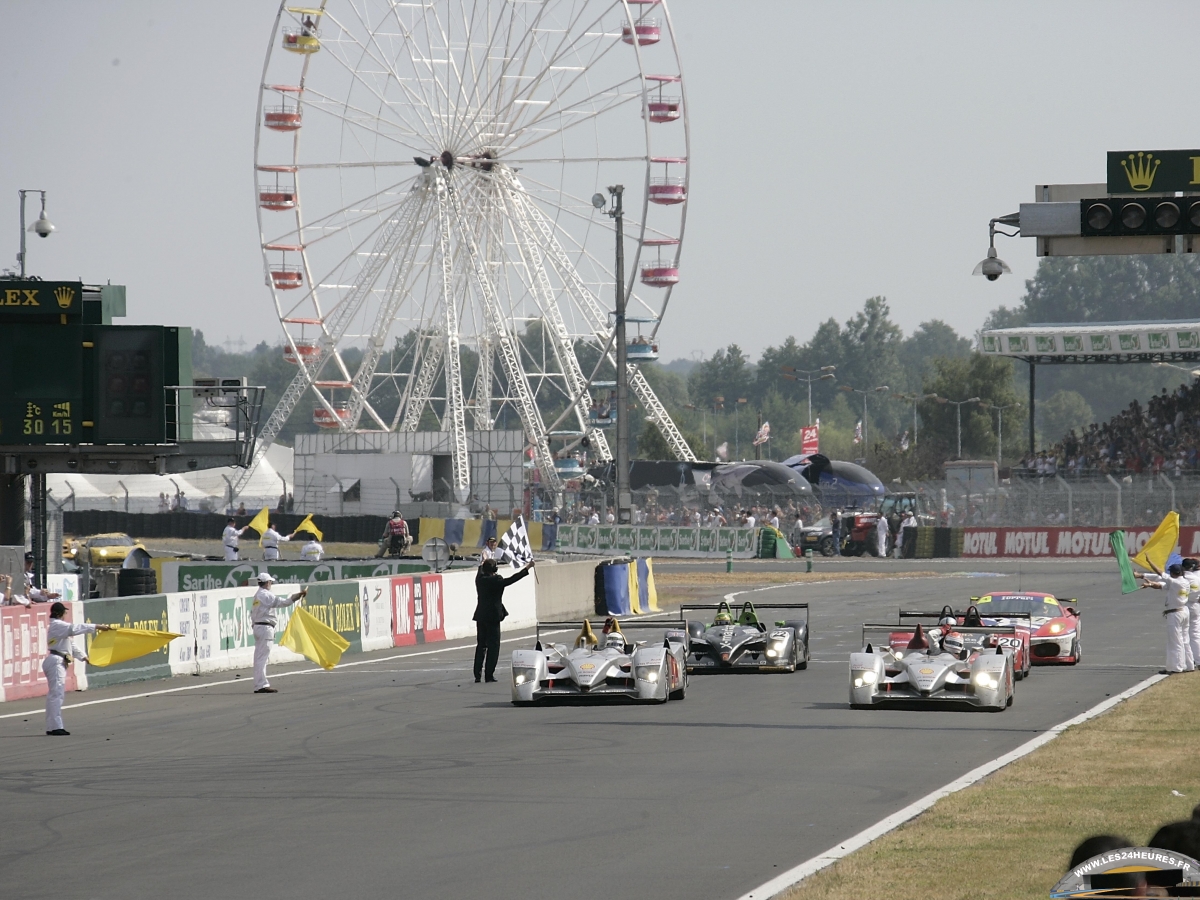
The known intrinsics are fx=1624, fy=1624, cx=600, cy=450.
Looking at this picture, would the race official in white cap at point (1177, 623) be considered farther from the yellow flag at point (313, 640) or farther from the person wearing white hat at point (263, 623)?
the person wearing white hat at point (263, 623)

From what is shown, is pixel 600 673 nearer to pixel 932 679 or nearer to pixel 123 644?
A: pixel 932 679

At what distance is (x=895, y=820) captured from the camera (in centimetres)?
1002

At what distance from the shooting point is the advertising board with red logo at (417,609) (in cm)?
2831

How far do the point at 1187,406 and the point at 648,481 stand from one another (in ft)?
74.1

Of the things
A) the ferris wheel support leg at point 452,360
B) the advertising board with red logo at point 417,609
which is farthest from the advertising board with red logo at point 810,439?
the advertising board with red logo at point 417,609

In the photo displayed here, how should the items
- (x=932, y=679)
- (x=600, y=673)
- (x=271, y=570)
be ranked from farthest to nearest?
(x=271, y=570) → (x=600, y=673) → (x=932, y=679)

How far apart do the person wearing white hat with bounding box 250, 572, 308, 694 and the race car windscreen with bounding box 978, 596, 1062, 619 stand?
9.36 metres

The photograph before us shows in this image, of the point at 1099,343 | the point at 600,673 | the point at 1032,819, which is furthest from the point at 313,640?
the point at 1099,343

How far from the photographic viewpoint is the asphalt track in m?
8.77

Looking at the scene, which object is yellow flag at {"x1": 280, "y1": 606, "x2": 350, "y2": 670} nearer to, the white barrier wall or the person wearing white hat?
the person wearing white hat

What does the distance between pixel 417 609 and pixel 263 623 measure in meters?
8.49

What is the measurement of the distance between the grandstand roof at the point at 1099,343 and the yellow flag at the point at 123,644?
49163 mm

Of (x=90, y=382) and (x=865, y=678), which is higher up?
(x=90, y=382)

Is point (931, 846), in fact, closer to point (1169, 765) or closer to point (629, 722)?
point (1169, 765)
